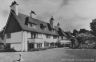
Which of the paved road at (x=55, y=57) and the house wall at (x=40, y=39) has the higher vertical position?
the house wall at (x=40, y=39)

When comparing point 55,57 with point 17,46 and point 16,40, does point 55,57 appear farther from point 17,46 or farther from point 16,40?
point 16,40

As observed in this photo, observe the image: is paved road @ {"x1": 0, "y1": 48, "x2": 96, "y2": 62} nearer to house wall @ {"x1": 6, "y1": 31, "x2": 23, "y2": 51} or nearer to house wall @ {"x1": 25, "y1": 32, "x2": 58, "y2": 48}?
house wall @ {"x1": 6, "y1": 31, "x2": 23, "y2": 51}

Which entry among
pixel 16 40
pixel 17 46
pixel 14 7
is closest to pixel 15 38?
pixel 16 40

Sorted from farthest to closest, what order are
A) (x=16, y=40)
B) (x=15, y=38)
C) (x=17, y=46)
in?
(x=15, y=38)
(x=16, y=40)
(x=17, y=46)

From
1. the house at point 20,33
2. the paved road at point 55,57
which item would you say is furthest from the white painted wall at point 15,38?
the paved road at point 55,57

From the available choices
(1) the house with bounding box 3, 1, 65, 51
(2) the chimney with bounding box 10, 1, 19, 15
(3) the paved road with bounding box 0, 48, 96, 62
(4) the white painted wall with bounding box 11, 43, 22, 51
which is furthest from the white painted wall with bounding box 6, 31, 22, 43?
(3) the paved road with bounding box 0, 48, 96, 62

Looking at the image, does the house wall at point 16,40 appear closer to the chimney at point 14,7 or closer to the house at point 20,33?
the house at point 20,33

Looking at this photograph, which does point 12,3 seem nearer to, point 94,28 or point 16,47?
point 16,47

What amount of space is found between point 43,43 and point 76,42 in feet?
56.5

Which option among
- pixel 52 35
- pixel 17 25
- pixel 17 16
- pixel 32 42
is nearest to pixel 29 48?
pixel 32 42

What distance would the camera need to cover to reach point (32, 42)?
114 feet

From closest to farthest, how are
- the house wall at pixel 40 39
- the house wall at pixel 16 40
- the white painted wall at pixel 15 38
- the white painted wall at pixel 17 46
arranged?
the white painted wall at pixel 17 46, the house wall at pixel 16 40, the white painted wall at pixel 15 38, the house wall at pixel 40 39

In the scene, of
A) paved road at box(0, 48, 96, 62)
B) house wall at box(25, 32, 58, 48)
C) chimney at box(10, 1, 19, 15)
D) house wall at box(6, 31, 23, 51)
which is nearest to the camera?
paved road at box(0, 48, 96, 62)

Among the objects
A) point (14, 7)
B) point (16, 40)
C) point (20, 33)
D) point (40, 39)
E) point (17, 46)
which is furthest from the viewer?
point (40, 39)
